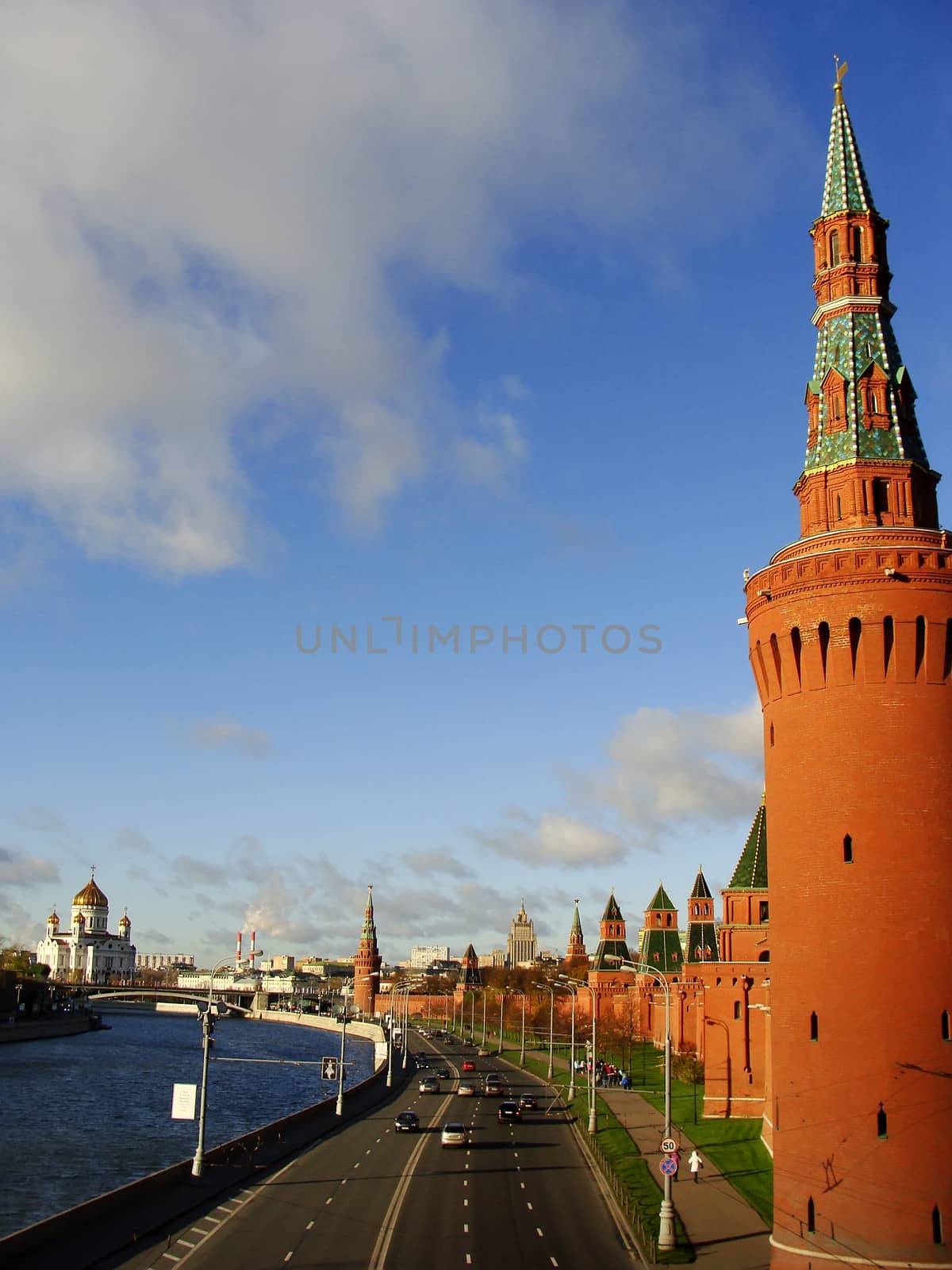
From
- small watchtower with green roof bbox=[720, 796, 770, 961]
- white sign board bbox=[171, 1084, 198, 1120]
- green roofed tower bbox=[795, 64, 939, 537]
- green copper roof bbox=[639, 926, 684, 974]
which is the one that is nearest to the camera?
green roofed tower bbox=[795, 64, 939, 537]

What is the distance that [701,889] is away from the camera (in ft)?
375

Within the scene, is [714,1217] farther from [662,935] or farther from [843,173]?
[662,935]

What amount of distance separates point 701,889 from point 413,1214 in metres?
79.6

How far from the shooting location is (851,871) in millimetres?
34031

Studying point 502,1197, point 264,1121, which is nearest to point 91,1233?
point 502,1197

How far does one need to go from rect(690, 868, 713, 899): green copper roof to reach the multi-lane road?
56.4 metres

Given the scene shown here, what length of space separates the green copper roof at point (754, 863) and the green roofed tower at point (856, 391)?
38.9 metres

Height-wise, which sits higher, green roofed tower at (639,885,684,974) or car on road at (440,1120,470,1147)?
green roofed tower at (639,885,684,974)

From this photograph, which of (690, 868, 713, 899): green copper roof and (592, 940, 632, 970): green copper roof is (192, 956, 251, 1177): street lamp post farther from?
(592, 940, 632, 970): green copper roof

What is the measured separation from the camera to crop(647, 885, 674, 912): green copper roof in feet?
431

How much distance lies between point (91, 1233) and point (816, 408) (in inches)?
1355

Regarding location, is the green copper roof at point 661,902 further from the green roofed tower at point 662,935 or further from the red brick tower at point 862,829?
the red brick tower at point 862,829

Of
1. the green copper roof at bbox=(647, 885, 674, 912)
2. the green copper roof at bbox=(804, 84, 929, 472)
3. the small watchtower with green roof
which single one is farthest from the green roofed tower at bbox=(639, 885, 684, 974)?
the green copper roof at bbox=(804, 84, 929, 472)

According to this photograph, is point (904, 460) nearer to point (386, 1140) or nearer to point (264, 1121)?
point (386, 1140)
